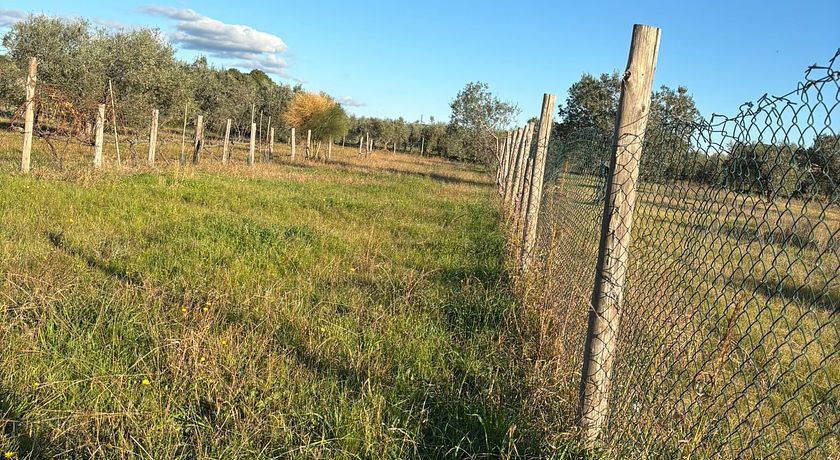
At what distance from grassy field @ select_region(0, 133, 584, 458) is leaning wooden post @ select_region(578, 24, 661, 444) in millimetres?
253

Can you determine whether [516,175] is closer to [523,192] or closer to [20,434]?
[523,192]

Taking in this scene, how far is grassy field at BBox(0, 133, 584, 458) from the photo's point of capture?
9.45ft

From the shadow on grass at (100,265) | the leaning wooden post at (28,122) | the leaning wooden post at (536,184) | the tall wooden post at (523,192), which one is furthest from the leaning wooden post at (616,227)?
the leaning wooden post at (28,122)

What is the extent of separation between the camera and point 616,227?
2.60 metres

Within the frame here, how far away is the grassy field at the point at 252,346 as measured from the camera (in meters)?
2.88

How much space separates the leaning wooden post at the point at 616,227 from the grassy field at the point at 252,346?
25 centimetres

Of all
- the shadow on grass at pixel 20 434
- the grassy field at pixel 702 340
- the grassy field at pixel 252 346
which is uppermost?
the grassy field at pixel 702 340

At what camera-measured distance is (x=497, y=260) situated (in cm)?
693

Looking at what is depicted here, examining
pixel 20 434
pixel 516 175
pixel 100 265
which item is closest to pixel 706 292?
pixel 20 434

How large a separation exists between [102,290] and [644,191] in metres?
4.02

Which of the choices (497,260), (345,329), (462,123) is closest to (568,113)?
(462,123)

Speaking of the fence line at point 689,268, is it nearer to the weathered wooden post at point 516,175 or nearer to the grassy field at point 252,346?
the grassy field at point 252,346

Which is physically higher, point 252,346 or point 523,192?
point 523,192

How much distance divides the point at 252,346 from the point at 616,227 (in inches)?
96.8
